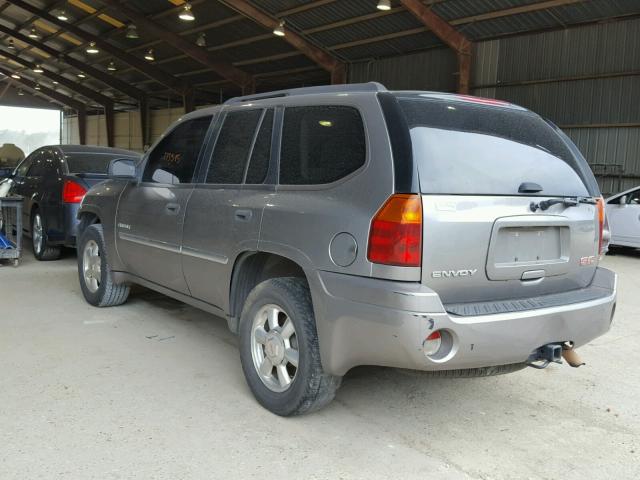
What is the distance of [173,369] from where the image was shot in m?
4.11

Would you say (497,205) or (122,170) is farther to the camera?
(122,170)

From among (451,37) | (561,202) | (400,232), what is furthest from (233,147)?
(451,37)

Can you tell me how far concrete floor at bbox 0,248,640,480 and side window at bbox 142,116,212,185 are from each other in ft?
4.44

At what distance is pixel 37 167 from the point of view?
873cm

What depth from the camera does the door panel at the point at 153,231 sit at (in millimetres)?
4293

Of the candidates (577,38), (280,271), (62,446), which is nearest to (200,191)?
(280,271)

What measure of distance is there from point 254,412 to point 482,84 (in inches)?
659

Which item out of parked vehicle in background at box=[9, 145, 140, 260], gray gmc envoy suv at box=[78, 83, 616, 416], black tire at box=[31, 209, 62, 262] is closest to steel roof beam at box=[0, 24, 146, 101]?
parked vehicle in background at box=[9, 145, 140, 260]

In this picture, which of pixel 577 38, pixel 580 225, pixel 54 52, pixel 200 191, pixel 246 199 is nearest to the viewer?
pixel 580 225

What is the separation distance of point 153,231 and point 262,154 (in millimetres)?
1415

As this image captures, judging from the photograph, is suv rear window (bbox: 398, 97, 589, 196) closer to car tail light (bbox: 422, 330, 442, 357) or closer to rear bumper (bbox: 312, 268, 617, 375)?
rear bumper (bbox: 312, 268, 617, 375)

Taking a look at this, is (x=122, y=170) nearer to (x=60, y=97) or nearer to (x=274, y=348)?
(x=274, y=348)

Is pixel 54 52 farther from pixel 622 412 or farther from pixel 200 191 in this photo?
pixel 622 412

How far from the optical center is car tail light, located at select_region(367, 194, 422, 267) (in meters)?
2.68
